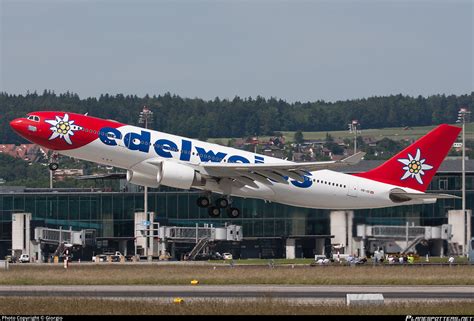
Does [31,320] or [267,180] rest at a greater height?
[267,180]

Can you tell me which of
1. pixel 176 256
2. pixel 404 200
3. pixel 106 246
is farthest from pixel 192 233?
pixel 404 200

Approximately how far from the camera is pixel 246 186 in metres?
68.5

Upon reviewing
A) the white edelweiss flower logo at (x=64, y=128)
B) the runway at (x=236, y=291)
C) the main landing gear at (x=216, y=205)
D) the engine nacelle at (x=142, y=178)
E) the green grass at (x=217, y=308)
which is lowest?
the green grass at (x=217, y=308)

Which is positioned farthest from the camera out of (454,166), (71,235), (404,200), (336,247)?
(454,166)

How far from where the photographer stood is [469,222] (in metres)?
103

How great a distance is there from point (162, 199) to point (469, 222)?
27.5 m

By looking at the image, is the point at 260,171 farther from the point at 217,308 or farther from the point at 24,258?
the point at 24,258

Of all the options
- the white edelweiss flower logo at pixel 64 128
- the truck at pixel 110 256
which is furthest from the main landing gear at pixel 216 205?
the truck at pixel 110 256

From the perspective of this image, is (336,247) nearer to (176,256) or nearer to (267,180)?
(176,256)

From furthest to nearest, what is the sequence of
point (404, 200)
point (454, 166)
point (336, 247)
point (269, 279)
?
point (454, 166) → point (336, 247) → point (404, 200) → point (269, 279)

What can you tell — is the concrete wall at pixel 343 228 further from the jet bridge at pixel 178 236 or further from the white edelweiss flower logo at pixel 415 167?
the white edelweiss flower logo at pixel 415 167

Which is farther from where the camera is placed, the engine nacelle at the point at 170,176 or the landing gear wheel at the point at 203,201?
the landing gear wheel at the point at 203,201

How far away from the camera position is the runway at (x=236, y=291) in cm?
5266

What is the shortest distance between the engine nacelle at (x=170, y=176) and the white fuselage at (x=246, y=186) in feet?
1.64
